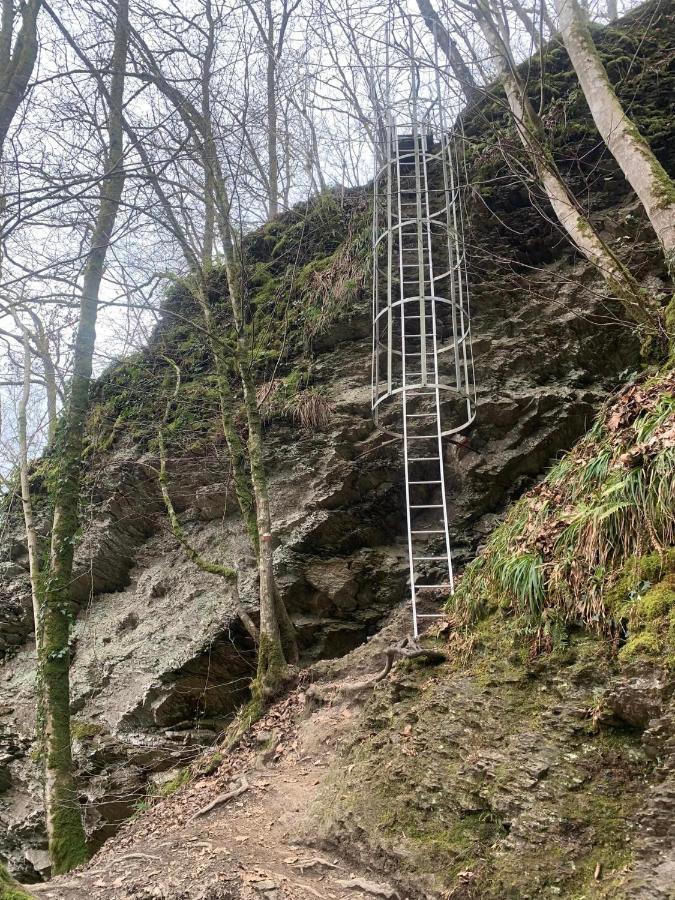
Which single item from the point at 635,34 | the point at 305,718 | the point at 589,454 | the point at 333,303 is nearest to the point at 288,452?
the point at 333,303

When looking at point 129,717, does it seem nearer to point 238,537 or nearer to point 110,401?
point 238,537

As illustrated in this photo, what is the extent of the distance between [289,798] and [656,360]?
4.66 meters

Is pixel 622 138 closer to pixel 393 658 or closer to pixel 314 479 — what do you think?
pixel 314 479

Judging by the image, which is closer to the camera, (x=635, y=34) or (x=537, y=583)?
(x=537, y=583)

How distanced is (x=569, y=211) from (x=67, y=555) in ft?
21.2

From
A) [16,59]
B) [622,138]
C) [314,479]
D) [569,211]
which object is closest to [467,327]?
[569,211]

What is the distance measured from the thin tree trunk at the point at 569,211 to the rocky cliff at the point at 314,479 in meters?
0.62

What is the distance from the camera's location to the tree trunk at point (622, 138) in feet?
17.0

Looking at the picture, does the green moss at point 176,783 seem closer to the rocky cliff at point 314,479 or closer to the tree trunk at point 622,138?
the rocky cliff at point 314,479

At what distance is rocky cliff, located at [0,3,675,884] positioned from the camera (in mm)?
6926

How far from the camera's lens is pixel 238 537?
25.9 ft

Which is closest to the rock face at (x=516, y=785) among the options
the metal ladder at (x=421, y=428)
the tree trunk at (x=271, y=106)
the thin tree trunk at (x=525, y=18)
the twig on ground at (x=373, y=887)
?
the twig on ground at (x=373, y=887)

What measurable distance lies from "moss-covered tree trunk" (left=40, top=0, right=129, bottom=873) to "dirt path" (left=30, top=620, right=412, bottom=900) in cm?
58

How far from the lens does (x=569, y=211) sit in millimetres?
5949
